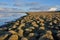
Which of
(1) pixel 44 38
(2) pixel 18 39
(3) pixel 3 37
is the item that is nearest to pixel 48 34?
(1) pixel 44 38

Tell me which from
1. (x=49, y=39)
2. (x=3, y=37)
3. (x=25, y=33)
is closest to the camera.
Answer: (x=49, y=39)

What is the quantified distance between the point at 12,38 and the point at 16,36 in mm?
182

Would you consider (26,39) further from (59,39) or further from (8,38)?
(59,39)

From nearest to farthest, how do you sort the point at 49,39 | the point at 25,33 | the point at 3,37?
the point at 49,39, the point at 3,37, the point at 25,33

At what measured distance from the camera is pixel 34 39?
18.4 ft

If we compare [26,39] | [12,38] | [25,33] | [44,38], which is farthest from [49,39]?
[25,33]

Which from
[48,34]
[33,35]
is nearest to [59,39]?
[48,34]

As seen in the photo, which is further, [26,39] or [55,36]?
[55,36]

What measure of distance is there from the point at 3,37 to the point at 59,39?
1395mm

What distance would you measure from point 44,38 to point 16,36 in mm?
703

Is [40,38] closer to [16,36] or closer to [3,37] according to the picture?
[16,36]

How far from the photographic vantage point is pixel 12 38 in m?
5.45

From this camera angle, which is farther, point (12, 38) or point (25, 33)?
point (25, 33)

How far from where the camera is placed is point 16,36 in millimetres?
5605
